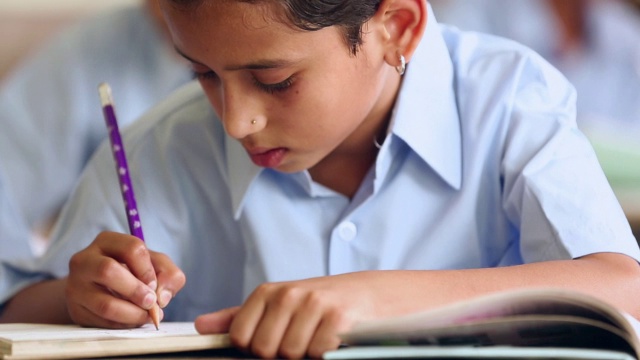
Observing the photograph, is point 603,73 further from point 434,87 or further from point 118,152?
point 118,152

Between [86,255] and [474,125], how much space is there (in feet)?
1.38

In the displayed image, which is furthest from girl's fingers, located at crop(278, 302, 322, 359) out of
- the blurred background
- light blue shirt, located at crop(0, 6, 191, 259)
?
the blurred background

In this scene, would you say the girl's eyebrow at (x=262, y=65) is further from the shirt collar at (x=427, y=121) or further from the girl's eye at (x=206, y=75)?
the shirt collar at (x=427, y=121)

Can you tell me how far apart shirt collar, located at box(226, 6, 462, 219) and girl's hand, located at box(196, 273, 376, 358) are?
1.18ft

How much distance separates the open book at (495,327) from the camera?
1.90 ft

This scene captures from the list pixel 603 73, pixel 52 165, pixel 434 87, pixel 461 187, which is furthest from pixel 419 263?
pixel 603 73

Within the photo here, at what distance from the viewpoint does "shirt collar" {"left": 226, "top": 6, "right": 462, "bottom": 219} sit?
1049 mm

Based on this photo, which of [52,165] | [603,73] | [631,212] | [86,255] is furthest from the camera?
[603,73]

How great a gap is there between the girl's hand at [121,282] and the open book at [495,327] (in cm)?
29

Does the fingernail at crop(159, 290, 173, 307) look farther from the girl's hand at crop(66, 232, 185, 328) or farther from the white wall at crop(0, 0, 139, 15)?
the white wall at crop(0, 0, 139, 15)

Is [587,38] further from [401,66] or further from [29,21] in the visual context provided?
[401,66]

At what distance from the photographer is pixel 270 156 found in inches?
38.9

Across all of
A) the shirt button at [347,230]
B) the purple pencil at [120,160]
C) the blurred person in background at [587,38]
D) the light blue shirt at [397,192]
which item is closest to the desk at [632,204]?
the light blue shirt at [397,192]

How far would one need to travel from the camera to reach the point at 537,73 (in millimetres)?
1079
